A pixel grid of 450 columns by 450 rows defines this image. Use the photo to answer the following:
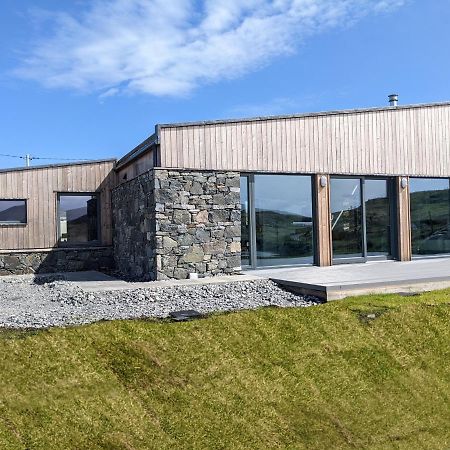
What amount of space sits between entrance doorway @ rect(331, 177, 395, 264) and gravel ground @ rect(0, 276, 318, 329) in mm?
3674

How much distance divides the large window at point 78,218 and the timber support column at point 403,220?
8.51 m

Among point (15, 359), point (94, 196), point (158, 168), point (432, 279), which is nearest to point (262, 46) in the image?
point (158, 168)

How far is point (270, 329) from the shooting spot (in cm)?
473

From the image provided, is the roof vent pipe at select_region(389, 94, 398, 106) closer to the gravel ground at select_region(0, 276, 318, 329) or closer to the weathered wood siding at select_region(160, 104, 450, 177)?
the weathered wood siding at select_region(160, 104, 450, 177)

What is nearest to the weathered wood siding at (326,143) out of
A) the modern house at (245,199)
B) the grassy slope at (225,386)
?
the modern house at (245,199)

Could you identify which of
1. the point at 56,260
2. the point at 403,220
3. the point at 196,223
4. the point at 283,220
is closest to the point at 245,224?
the point at 283,220

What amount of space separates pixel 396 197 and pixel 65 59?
10.6 m

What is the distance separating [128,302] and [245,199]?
13.8 ft

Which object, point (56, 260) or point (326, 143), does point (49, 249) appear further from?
point (326, 143)

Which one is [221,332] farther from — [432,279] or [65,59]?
[65,59]

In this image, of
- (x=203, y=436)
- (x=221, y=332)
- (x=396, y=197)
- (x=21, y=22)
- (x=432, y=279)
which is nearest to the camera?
(x=203, y=436)

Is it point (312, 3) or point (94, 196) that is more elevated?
point (312, 3)

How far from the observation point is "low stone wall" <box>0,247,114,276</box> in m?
12.5

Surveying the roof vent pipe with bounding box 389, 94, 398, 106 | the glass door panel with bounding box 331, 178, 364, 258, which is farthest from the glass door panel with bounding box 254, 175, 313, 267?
the roof vent pipe with bounding box 389, 94, 398, 106
